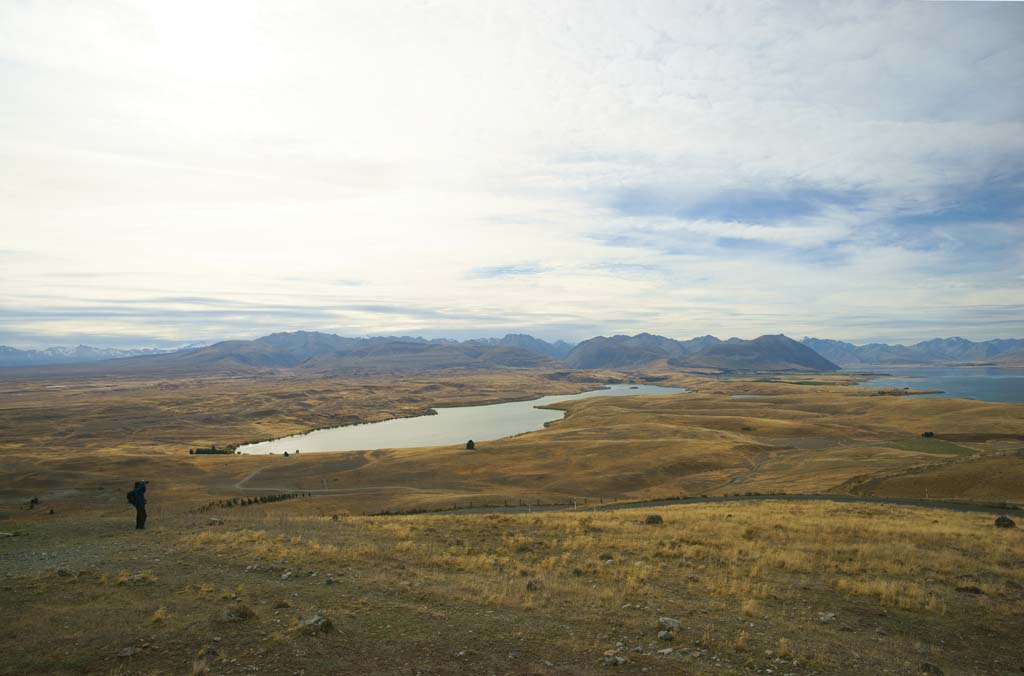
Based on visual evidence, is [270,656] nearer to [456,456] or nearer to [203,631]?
[203,631]

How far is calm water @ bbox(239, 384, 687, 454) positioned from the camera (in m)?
102

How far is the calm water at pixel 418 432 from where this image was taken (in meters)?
102

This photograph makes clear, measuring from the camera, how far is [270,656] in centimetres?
983

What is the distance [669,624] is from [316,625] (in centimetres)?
764

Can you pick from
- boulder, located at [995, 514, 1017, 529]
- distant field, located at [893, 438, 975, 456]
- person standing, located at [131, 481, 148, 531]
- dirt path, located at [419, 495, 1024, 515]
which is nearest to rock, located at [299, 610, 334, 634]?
person standing, located at [131, 481, 148, 531]

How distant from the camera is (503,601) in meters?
13.5

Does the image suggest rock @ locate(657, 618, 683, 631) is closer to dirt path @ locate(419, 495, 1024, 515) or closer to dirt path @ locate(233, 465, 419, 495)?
dirt path @ locate(419, 495, 1024, 515)

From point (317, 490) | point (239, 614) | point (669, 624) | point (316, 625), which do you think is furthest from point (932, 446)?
point (239, 614)

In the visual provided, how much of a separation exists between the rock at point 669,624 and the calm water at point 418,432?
83522mm

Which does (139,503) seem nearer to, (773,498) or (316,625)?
(316,625)

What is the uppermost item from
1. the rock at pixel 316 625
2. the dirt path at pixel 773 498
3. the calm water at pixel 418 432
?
the rock at pixel 316 625

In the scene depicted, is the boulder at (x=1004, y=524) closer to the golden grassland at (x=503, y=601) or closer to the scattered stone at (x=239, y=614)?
the golden grassland at (x=503, y=601)

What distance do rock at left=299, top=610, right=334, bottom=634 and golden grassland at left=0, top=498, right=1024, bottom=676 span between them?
0.05 metres

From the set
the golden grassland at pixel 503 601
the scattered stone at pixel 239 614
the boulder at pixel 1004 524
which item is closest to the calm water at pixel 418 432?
the golden grassland at pixel 503 601
